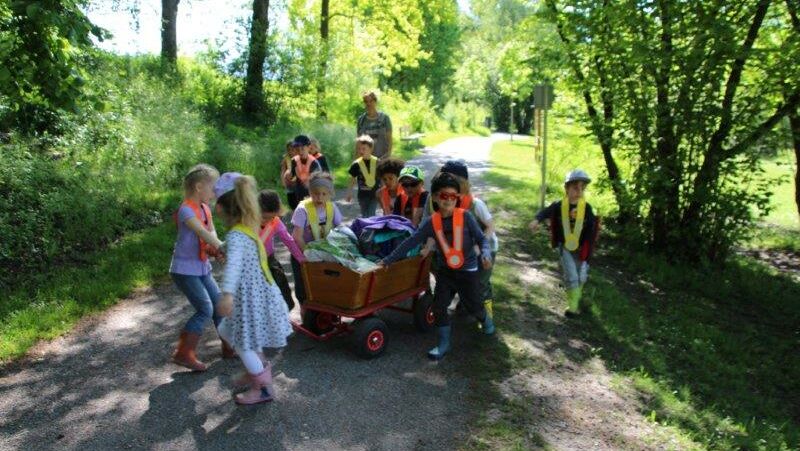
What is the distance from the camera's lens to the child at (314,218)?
18.6 ft

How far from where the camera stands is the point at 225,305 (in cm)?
393

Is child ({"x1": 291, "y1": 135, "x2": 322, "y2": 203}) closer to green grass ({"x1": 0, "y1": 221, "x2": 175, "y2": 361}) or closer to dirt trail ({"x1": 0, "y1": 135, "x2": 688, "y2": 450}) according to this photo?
green grass ({"x1": 0, "y1": 221, "x2": 175, "y2": 361})

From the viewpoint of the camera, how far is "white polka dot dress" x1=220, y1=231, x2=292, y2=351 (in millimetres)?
4238

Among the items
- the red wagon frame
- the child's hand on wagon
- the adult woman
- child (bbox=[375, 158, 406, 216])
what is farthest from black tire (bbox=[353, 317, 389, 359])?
the adult woman

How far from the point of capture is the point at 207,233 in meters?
4.59

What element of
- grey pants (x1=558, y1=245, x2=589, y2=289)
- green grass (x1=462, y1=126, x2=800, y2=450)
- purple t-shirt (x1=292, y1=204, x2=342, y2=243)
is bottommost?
green grass (x1=462, y1=126, x2=800, y2=450)

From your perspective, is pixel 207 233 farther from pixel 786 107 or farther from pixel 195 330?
pixel 786 107

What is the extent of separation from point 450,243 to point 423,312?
95 centimetres

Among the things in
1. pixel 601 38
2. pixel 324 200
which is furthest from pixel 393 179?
pixel 601 38

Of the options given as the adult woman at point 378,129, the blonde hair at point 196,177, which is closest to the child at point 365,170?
the adult woman at point 378,129

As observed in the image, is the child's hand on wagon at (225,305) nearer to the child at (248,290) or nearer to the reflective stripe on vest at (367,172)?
the child at (248,290)

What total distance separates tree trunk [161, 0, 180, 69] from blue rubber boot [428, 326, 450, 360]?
49.2 feet

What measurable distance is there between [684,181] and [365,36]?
19.3 m

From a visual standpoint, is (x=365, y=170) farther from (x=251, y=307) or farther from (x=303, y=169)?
(x=251, y=307)
